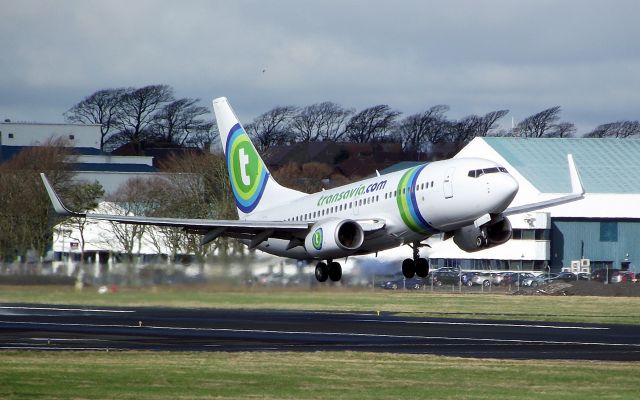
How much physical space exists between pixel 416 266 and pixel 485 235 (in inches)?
165

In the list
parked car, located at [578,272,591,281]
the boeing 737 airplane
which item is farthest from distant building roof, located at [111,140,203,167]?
the boeing 737 airplane

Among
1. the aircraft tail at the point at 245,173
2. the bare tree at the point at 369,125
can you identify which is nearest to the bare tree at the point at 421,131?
the bare tree at the point at 369,125

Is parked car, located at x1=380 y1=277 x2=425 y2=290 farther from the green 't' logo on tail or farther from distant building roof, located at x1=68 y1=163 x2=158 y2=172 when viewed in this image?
distant building roof, located at x1=68 y1=163 x2=158 y2=172

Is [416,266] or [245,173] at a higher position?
[245,173]

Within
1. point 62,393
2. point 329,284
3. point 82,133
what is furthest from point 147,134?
point 62,393

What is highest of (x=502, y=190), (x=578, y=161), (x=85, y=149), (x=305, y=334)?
(x=85, y=149)

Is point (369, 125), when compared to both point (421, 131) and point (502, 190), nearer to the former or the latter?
point (421, 131)

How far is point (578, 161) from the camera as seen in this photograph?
118 meters

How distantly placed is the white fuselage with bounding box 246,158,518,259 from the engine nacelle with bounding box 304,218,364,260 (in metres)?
0.67

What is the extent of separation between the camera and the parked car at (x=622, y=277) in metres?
89.1

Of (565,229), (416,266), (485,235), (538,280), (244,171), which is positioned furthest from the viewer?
(565,229)

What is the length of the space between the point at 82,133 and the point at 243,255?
11509 centimetres

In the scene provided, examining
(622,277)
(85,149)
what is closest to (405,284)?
(622,277)

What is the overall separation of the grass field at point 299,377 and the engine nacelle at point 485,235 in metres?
11.7
